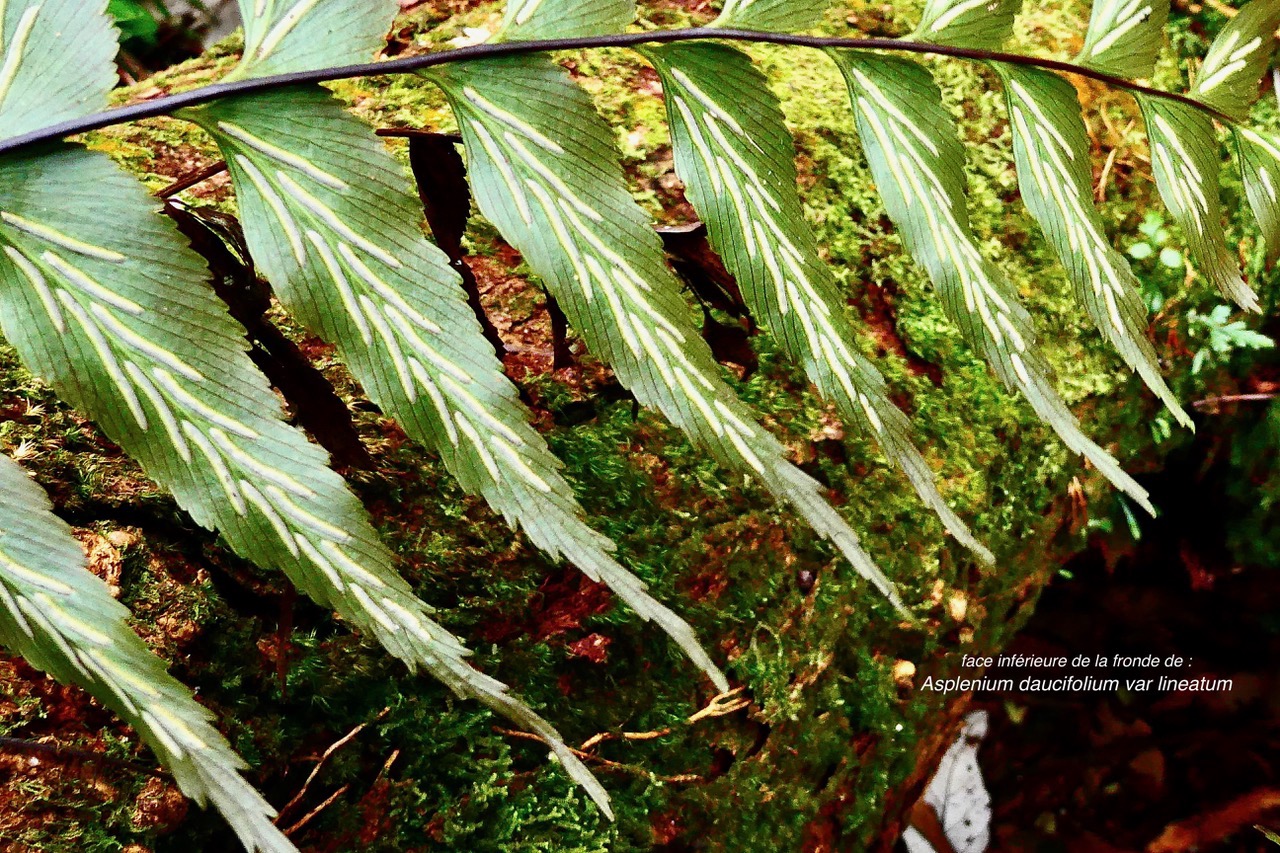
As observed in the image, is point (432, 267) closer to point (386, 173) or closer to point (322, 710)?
point (386, 173)

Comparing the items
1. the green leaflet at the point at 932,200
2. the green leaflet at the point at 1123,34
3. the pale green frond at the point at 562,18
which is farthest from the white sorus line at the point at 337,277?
the green leaflet at the point at 1123,34

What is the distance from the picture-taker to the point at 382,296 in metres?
0.71

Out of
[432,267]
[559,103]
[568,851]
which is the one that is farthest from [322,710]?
[559,103]

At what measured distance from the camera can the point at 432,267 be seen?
2.37ft

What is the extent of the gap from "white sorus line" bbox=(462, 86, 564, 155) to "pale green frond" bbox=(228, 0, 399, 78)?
9 centimetres

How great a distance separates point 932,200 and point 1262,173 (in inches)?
17.8

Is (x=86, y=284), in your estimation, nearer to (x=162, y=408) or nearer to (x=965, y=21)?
(x=162, y=408)

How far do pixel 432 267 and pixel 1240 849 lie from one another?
9.96ft

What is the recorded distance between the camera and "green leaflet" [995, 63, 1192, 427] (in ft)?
3.08

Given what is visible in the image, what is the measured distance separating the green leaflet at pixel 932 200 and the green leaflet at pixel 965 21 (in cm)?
4

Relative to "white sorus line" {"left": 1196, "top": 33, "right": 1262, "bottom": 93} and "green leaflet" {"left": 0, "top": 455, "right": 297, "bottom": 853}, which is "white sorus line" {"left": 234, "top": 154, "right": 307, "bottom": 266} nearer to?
"green leaflet" {"left": 0, "top": 455, "right": 297, "bottom": 853}

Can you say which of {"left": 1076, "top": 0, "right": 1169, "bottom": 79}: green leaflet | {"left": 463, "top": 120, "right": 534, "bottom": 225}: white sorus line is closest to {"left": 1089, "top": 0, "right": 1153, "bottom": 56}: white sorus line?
{"left": 1076, "top": 0, "right": 1169, "bottom": 79}: green leaflet

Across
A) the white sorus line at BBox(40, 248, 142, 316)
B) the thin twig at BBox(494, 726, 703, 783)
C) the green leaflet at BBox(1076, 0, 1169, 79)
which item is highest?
the white sorus line at BBox(40, 248, 142, 316)

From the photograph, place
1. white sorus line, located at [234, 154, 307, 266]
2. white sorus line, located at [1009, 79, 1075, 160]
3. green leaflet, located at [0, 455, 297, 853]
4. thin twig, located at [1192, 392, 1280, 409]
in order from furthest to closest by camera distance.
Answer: thin twig, located at [1192, 392, 1280, 409], white sorus line, located at [1009, 79, 1075, 160], white sorus line, located at [234, 154, 307, 266], green leaflet, located at [0, 455, 297, 853]
